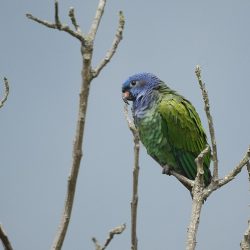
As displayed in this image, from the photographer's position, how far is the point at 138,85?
7.88m

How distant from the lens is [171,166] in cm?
704

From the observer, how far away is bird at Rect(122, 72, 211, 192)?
22.6 feet

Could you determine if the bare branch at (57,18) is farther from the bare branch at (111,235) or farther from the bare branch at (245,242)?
the bare branch at (245,242)

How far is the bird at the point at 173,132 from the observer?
688 cm

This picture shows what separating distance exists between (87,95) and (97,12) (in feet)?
1.47

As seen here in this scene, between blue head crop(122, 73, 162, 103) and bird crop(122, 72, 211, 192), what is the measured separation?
42 centimetres

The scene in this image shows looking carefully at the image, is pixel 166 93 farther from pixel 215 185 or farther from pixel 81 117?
pixel 81 117

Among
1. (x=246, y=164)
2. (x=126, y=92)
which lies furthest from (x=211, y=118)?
(x=126, y=92)

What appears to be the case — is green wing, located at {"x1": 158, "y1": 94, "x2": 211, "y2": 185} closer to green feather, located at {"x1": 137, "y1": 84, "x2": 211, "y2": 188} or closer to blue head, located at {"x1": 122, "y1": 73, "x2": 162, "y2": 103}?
green feather, located at {"x1": 137, "y1": 84, "x2": 211, "y2": 188}

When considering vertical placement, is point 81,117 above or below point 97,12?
below

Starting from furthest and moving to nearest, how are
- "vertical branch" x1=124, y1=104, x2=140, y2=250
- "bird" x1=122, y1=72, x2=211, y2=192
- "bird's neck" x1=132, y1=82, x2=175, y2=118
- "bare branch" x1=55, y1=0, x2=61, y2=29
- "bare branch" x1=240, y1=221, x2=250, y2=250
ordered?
"bird's neck" x1=132, y1=82, x2=175, y2=118 < "bird" x1=122, y1=72, x2=211, y2=192 < "bare branch" x1=240, y1=221, x2=250, y2=250 < "vertical branch" x1=124, y1=104, x2=140, y2=250 < "bare branch" x1=55, y1=0, x2=61, y2=29

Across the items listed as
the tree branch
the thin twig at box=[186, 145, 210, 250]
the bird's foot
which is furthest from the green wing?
the tree branch

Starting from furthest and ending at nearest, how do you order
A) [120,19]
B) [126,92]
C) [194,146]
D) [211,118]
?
1. [126,92]
2. [194,146]
3. [211,118]
4. [120,19]

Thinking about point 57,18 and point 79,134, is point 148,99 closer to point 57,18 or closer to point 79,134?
point 57,18
